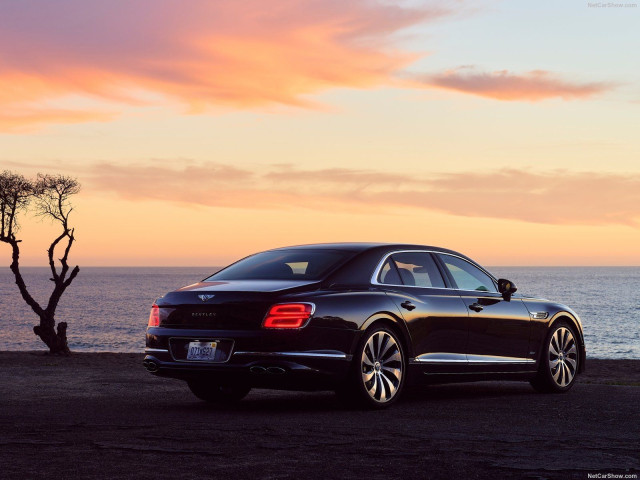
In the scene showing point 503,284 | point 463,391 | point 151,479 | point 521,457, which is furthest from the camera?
point 463,391

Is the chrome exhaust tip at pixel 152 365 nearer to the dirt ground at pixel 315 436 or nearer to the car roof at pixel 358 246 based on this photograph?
the dirt ground at pixel 315 436

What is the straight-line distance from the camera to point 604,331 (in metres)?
63.9

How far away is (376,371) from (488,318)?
2.07 m

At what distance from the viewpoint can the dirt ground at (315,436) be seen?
6352 mm

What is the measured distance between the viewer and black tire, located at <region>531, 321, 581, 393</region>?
12109 mm

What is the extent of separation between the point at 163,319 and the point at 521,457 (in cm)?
425

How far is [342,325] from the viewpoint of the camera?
371 inches

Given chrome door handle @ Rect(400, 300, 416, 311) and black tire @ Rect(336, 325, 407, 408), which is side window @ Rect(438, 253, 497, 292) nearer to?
chrome door handle @ Rect(400, 300, 416, 311)

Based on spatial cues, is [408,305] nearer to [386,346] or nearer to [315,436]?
[386,346]

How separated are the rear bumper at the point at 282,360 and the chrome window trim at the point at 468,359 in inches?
46.6

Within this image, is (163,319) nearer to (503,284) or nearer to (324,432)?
(324,432)

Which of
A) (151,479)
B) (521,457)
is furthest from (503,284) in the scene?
(151,479)

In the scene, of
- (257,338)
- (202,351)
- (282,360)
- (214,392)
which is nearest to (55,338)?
(214,392)

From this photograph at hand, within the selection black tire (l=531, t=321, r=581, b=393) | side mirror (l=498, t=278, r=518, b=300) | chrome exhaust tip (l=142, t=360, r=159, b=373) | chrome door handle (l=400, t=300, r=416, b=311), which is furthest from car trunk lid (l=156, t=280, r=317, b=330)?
black tire (l=531, t=321, r=581, b=393)
